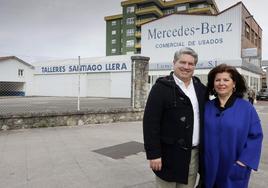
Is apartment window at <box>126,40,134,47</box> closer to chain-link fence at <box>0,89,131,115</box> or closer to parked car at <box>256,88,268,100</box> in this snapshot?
chain-link fence at <box>0,89,131,115</box>

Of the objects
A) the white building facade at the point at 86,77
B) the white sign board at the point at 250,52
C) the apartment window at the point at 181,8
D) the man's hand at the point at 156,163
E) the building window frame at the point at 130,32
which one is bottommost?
the man's hand at the point at 156,163

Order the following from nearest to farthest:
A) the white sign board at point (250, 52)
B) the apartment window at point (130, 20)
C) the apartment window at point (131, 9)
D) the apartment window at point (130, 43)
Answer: the white sign board at point (250, 52), the apartment window at point (130, 43), the apartment window at point (131, 9), the apartment window at point (130, 20)

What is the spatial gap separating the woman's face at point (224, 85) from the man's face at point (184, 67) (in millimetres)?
278

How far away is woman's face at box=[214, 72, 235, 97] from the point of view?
2783mm

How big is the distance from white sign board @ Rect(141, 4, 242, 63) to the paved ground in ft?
76.6

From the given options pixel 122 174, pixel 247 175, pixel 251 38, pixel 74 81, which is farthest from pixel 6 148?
pixel 251 38

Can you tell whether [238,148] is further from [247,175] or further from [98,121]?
[98,121]

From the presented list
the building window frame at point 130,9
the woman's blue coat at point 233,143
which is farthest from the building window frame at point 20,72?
the woman's blue coat at point 233,143

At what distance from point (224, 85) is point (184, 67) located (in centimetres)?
41

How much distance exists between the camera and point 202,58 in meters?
30.8

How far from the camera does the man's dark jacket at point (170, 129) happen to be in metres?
2.67

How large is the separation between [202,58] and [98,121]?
2230 centimetres

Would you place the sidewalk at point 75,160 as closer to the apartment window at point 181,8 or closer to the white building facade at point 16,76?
the white building facade at point 16,76

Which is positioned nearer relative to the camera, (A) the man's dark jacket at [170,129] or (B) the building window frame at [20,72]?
(A) the man's dark jacket at [170,129]
